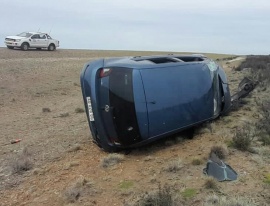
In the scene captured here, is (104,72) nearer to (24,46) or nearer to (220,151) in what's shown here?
(220,151)

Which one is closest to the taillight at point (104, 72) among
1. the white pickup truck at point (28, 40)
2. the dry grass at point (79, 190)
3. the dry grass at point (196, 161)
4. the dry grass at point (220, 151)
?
the dry grass at point (79, 190)

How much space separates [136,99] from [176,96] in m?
0.93

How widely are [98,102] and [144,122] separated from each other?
85 centimetres

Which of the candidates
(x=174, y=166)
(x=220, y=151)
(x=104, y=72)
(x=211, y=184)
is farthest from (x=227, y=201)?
(x=104, y=72)

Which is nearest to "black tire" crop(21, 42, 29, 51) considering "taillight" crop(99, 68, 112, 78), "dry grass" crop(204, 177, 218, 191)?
"taillight" crop(99, 68, 112, 78)

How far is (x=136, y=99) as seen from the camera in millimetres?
7039

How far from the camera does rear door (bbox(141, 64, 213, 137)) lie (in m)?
7.26

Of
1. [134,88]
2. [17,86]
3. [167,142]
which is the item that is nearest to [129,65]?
[134,88]

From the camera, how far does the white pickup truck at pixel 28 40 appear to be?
32812 mm

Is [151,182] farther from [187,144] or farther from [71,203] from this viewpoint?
[187,144]

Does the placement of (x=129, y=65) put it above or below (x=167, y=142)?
above

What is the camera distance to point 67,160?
7.79m

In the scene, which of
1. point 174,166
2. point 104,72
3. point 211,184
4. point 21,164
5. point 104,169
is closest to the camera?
point 211,184

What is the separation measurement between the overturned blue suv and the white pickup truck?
26545mm
